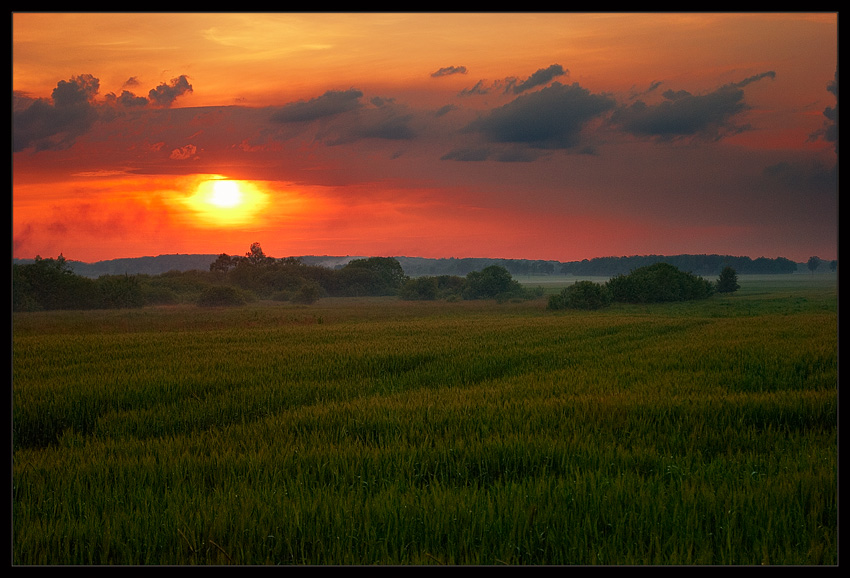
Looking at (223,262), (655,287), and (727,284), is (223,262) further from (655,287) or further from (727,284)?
(727,284)

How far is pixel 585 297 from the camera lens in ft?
186

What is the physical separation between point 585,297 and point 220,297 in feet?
136

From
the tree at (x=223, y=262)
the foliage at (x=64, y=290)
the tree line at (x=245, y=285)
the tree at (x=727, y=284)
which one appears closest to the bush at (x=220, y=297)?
the tree line at (x=245, y=285)

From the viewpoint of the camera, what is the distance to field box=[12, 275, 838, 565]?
4.06 metres

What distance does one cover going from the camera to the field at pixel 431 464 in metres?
4.06

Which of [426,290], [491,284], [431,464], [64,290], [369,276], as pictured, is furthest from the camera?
[426,290]

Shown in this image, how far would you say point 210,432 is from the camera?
8.11 m

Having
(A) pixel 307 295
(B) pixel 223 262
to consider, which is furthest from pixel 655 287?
(B) pixel 223 262

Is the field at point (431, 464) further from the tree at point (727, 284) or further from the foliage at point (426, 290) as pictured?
the foliage at point (426, 290)

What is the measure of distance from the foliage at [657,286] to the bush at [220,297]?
4354cm
